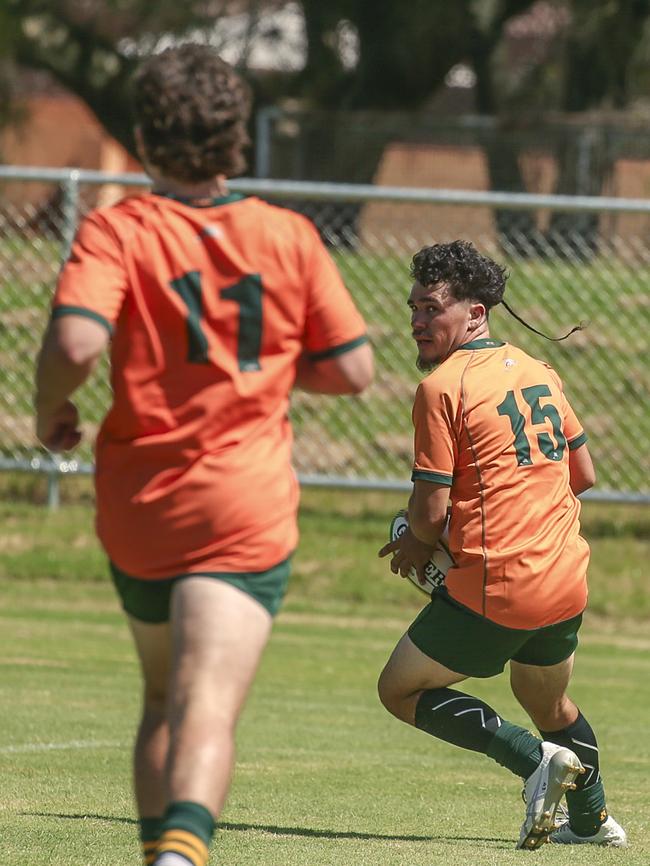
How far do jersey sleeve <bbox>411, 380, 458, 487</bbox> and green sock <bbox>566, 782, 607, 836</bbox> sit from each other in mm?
1177

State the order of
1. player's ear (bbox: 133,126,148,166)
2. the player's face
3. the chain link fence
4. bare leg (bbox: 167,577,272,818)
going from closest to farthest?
1. bare leg (bbox: 167,577,272,818)
2. player's ear (bbox: 133,126,148,166)
3. the player's face
4. the chain link fence

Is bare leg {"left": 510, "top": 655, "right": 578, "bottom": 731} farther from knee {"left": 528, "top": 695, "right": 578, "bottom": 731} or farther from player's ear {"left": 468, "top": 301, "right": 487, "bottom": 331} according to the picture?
player's ear {"left": 468, "top": 301, "right": 487, "bottom": 331}

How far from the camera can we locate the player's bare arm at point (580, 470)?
232 inches

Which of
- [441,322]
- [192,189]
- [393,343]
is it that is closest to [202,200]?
[192,189]

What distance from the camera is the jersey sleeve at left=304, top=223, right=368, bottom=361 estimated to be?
392 centimetres

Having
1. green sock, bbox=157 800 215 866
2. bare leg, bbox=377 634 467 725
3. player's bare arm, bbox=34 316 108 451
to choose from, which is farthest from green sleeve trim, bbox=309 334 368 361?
bare leg, bbox=377 634 467 725

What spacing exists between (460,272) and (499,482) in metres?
0.71

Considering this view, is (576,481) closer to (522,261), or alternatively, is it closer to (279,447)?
(279,447)

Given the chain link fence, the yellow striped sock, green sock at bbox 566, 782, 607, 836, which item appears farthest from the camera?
the chain link fence

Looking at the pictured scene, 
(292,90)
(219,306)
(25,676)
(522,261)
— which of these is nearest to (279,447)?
(219,306)

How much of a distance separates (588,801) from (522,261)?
8585 millimetres

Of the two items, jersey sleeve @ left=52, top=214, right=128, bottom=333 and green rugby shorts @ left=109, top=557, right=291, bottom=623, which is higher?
jersey sleeve @ left=52, top=214, right=128, bottom=333

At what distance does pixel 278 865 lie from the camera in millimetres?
5000

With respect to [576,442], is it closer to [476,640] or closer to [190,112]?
[476,640]
